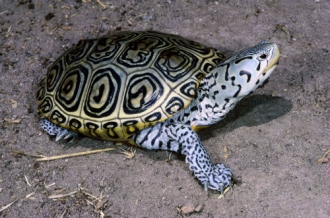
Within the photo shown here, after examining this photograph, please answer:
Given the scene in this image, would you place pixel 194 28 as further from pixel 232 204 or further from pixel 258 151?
pixel 232 204

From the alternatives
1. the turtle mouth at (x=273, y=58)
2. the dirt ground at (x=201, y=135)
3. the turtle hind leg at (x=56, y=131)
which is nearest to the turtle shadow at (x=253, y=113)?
the dirt ground at (x=201, y=135)

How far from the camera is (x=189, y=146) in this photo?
3.73 m

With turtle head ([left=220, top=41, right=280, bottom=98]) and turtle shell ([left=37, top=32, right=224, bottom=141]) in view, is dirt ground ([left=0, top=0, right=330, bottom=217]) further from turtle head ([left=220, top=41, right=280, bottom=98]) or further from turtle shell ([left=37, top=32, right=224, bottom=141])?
turtle head ([left=220, top=41, right=280, bottom=98])

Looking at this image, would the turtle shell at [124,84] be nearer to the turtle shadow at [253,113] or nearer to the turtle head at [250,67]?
the turtle head at [250,67]

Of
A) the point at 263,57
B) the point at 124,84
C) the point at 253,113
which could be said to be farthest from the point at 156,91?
the point at 253,113

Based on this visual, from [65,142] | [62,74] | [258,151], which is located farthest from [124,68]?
[258,151]

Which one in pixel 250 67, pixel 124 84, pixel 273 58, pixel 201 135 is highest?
pixel 273 58

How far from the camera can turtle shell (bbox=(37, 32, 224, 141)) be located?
3.70 metres

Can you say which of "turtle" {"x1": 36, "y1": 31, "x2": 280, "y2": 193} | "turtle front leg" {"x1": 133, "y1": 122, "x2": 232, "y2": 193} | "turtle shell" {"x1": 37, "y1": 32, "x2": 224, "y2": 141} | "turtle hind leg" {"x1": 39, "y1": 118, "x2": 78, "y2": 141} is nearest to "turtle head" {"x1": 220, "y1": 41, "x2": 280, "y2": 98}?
"turtle" {"x1": 36, "y1": 31, "x2": 280, "y2": 193}

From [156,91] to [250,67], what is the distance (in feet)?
2.78

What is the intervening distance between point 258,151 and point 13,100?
2733mm

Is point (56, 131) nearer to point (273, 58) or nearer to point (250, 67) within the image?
point (250, 67)

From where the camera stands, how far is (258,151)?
392 centimetres

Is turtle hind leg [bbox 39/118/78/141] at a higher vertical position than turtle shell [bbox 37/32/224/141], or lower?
lower
